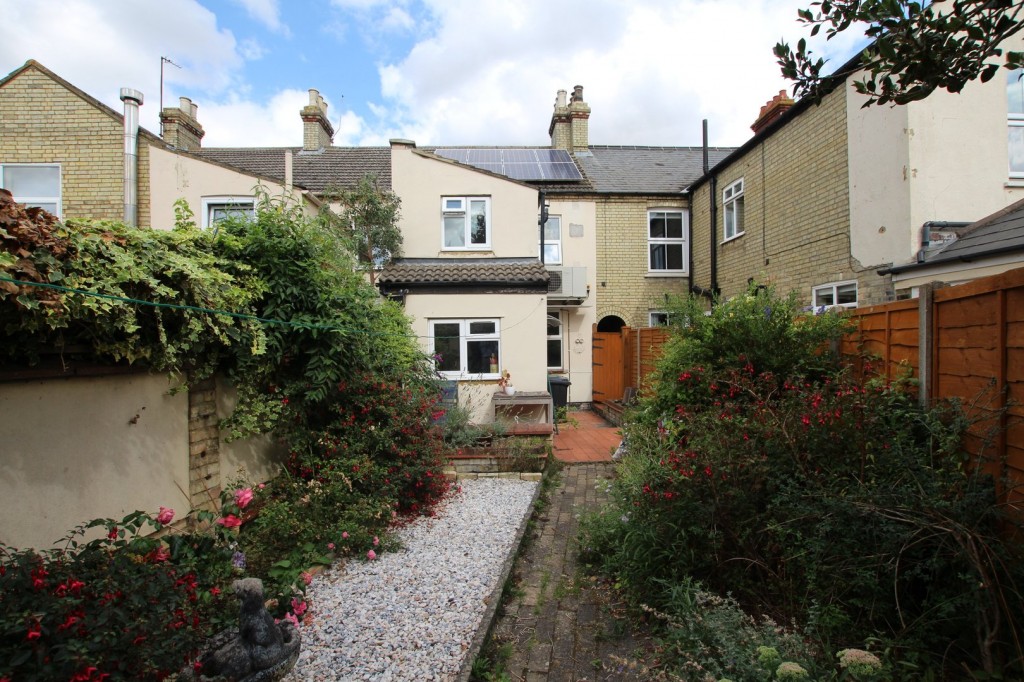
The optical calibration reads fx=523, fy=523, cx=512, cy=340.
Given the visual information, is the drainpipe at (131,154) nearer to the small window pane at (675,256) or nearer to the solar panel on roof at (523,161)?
the solar panel on roof at (523,161)

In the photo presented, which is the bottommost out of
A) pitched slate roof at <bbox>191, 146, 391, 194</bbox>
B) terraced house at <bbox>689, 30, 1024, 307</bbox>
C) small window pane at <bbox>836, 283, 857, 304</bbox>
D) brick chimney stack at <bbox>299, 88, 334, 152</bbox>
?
small window pane at <bbox>836, 283, 857, 304</bbox>

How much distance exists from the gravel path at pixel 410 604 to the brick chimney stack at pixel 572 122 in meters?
15.2

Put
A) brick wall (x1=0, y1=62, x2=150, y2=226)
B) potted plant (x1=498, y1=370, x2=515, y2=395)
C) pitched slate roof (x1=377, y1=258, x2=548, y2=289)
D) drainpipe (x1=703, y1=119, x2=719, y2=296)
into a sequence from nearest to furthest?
brick wall (x1=0, y1=62, x2=150, y2=226), potted plant (x1=498, y1=370, x2=515, y2=395), pitched slate roof (x1=377, y1=258, x2=548, y2=289), drainpipe (x1=703, y1=119, x2=719, y2=296)

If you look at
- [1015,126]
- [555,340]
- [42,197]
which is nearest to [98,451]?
[42,197]

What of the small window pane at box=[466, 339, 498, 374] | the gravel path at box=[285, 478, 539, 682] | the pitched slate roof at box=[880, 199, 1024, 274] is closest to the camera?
the gravel path at box=[285, 478, 539, 682]

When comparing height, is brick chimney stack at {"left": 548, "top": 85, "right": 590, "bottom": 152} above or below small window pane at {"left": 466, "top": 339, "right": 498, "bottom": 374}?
above

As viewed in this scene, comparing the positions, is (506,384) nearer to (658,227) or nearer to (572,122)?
(658,227)

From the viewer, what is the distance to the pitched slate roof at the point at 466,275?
10.3 m

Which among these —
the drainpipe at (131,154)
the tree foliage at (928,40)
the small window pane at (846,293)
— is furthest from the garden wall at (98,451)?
the small window pane at (846,293)

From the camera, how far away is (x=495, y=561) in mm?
4875

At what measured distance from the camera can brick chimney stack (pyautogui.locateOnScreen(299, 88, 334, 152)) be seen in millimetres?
16641

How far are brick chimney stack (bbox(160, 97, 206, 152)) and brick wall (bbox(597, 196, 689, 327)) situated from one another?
40.2 ft

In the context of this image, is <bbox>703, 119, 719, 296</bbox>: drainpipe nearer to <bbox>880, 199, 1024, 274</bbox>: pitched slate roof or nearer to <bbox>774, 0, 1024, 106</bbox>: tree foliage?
<bbox>880, 199, 1024, 274</bbox>: pitched slate roof

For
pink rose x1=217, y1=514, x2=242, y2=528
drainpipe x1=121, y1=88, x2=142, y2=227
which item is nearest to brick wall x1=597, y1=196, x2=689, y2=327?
drainpipe x1=121, y1=88, x2=142, y2=227
